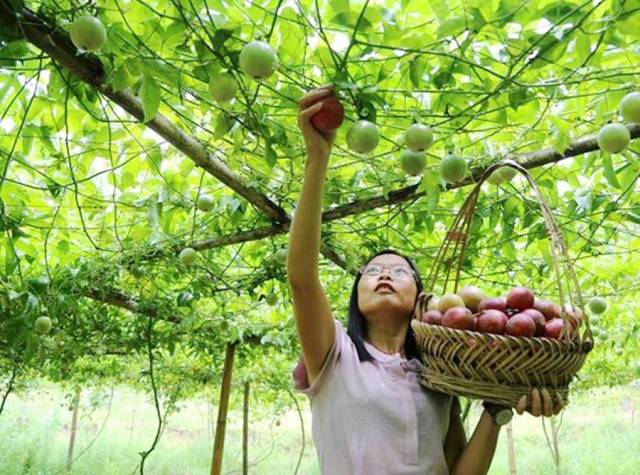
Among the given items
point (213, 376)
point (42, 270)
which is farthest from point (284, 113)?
point (213, 376)

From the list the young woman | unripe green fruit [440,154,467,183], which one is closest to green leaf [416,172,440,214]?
unripe green fruit [440,154,467,183]

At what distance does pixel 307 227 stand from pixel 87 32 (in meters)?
0.52

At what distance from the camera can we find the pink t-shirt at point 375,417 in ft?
A: 4.30

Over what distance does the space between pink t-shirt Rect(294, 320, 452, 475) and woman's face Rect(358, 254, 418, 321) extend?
12 cm

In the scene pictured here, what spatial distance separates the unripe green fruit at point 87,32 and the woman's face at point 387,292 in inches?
30.9

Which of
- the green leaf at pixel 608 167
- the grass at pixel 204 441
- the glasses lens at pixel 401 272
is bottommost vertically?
the glasses lens at pixel 401 272

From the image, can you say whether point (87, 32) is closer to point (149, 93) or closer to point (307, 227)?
point (149, 93)

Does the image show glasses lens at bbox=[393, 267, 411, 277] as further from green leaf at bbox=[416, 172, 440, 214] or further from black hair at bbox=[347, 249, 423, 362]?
green leaf at bbox=[416, 172, 440, 214]

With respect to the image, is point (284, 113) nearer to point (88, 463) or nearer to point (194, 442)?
point (88, 463)

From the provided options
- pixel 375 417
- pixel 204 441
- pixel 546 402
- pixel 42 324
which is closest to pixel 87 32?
pixel 375 417

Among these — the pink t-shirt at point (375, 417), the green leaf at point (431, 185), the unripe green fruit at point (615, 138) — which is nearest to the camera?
the pink t-shirt at point (375, 417)

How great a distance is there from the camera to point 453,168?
1.53 metres

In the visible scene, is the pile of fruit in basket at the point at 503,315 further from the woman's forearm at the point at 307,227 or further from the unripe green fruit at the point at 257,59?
the unripe green fruit at the point at 257,59

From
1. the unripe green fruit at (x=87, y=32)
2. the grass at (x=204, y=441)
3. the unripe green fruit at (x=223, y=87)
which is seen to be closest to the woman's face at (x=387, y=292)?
the unripe green fruit at (x=223, y=87)
